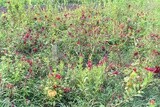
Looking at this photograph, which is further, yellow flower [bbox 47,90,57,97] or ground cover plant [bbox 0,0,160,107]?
ground cover plant [bbox 0,0,160,107]

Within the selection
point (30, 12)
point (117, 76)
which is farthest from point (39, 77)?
point (30, 12)

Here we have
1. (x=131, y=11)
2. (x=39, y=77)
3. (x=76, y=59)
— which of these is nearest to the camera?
(x=39, y=77)

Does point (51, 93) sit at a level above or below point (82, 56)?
below

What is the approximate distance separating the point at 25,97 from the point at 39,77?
365mm

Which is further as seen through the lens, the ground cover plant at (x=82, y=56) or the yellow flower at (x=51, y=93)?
the ground cover plant at (x=82, y=56)

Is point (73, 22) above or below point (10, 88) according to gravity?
above

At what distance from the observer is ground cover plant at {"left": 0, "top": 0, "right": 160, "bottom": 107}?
3568 millimetres

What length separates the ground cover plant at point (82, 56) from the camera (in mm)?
3568

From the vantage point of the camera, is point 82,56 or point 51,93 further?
point 82,56

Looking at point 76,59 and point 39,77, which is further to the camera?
point 76,59

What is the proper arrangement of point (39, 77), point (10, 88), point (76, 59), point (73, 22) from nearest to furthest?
point (10, 88)
point (39, 77)
point (76, 59)
point (73, 22)

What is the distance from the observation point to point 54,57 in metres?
4.18

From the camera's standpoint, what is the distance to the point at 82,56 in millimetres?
4355

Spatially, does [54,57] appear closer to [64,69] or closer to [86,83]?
[64,69]
